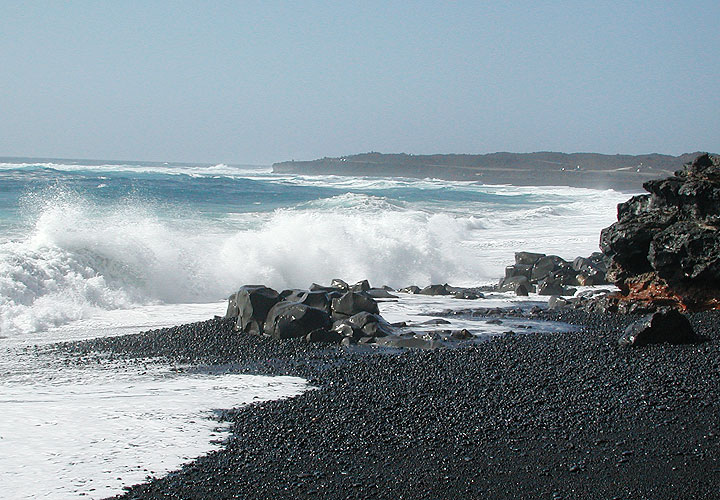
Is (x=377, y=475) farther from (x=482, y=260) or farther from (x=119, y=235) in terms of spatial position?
(x=482, y=260)

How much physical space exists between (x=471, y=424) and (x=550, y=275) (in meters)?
10.7

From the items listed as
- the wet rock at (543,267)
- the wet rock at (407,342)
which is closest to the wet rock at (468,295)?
the wet rock at (543,267)

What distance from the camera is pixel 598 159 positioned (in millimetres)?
122000

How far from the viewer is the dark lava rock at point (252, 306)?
10.7 metres

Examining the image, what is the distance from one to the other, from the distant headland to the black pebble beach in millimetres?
81473

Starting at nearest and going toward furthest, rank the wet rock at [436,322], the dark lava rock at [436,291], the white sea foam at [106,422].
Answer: the white sea foam at [106,422] < the wet rock at [436,322] < the dark lava rock at [436,291]

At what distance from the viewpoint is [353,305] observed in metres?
11.1

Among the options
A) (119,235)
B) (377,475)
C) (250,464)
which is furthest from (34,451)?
(119,235)

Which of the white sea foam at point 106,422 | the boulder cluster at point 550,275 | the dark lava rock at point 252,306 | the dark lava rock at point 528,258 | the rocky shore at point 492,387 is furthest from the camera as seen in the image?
the dark lava rock at point 528,258

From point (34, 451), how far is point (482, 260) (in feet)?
52.5

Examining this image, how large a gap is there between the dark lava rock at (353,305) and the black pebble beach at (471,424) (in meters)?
1.23

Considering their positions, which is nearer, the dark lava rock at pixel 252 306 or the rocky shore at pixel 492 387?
the rocky shore at pixel 492 387

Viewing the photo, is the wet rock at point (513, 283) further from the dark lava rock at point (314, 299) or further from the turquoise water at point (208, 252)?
the dark lava rock at point (314, 299)

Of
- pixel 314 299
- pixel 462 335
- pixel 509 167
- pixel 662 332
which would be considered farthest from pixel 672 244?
pixel 509 167
